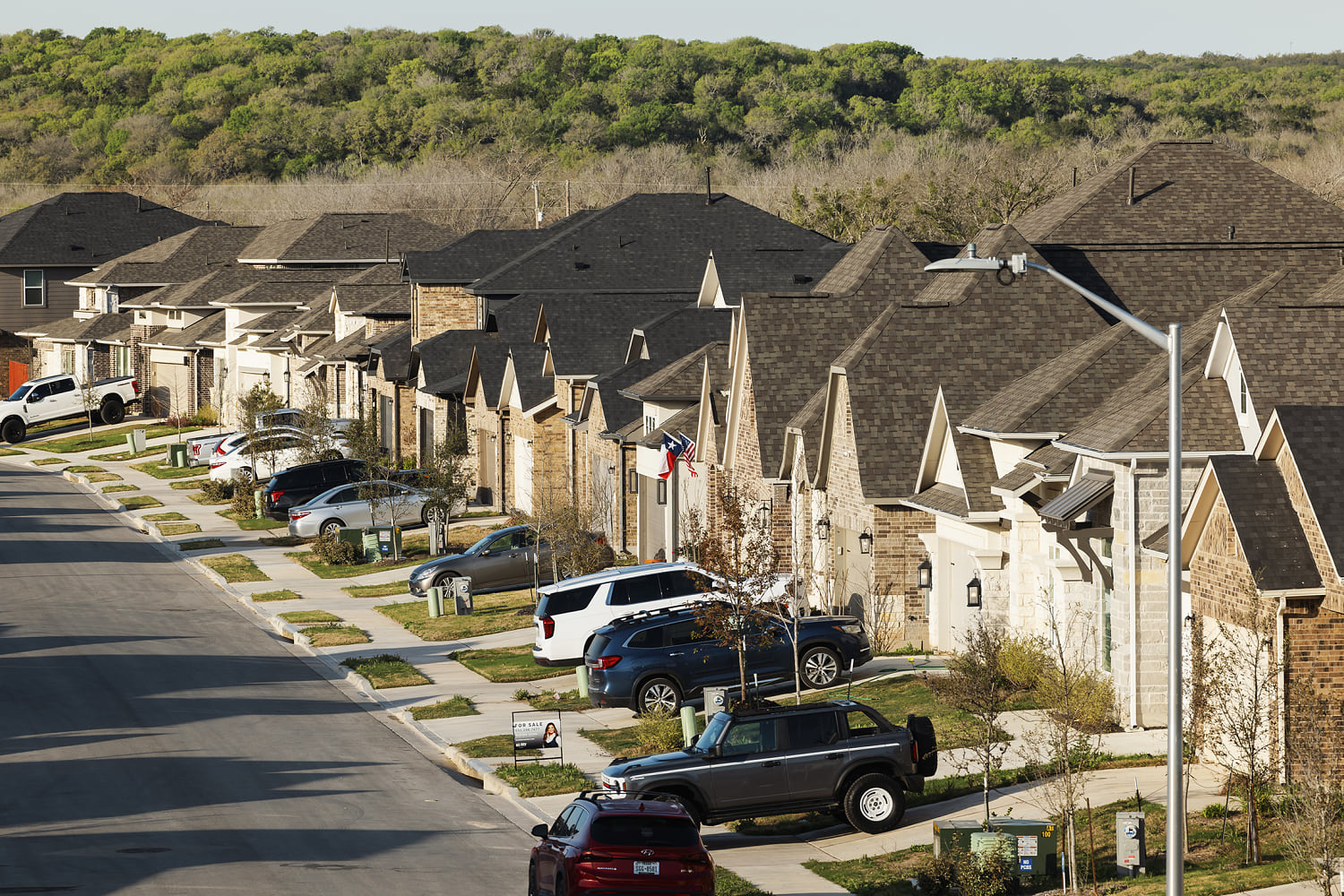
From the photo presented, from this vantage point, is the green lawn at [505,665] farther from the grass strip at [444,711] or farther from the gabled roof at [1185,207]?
the gabled roof at [1185,207]

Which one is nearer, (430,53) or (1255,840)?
(1255,840)

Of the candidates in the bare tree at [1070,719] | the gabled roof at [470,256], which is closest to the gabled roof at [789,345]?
the bare tree at [1070,719]

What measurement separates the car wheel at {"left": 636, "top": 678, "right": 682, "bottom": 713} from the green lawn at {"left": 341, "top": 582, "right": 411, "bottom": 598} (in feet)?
50.9

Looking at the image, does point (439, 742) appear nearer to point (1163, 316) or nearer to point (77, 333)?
point (1163, 316)

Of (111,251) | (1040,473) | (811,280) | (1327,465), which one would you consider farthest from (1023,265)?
(111,251)

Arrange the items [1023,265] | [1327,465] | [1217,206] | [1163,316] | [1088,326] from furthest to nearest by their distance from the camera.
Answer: [1217,206]
[1163,316]
[1088,326]
[1327,465]
[1023,265]

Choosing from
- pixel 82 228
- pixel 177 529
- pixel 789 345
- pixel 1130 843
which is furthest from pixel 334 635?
pixel 82 228

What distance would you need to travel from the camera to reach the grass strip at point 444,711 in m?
28.4

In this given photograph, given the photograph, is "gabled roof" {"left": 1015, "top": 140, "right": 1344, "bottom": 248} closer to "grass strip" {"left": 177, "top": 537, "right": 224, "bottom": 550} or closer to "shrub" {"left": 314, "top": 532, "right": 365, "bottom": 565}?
"shrub" {"left": 314, "top": 532, "right": 365, "bottom": 565}

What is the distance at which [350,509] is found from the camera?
50719 mm

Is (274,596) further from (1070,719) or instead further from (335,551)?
(1070,719)

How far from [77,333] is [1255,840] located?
277 ft

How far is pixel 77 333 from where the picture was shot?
9138cm

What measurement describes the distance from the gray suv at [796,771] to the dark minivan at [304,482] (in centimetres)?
3588
